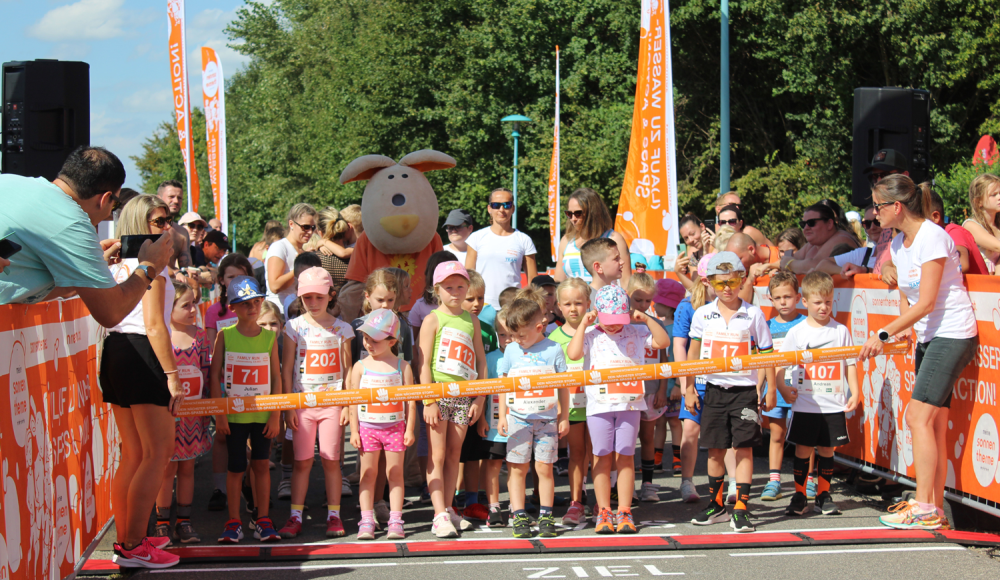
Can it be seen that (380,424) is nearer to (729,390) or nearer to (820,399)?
(729,390)

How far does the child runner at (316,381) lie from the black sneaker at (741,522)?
7.81ft

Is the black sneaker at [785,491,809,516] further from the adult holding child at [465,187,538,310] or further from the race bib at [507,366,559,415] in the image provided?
the adult holding child at [465,187,538,310]

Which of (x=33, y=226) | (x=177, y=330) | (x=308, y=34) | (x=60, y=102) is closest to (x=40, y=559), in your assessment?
(x=33, y=226)

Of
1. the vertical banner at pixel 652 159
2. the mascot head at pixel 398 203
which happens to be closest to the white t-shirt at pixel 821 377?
the mascot head at pixel 398 203

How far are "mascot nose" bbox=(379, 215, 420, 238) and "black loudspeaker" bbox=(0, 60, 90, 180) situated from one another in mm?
2529

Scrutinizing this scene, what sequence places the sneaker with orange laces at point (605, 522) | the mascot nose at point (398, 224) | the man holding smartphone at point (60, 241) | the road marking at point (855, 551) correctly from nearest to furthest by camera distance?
the man holding smartphone at point (60, 241) < the road marking at point (855, 551) < the sneaker with orange laces at point (605, 522) < the mascot nose at point (398, 224)

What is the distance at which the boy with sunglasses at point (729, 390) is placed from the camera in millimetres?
5801

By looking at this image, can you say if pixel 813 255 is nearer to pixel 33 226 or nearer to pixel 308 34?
pixel 33 226

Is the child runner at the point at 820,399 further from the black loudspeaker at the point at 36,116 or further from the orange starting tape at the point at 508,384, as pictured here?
the black loudspeaker at the point at 36,116

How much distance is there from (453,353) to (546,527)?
118 centimetres

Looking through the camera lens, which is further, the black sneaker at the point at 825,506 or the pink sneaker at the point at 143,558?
the black sneaker at the point at 825,506

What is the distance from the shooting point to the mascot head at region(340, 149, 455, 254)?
23.7ft

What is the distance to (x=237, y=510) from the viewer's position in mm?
5660

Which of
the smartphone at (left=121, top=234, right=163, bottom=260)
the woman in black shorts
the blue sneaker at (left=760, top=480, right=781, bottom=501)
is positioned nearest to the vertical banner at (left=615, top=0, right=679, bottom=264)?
the blue sneaker at (left=760, top=480, right=781, bottom=501)
